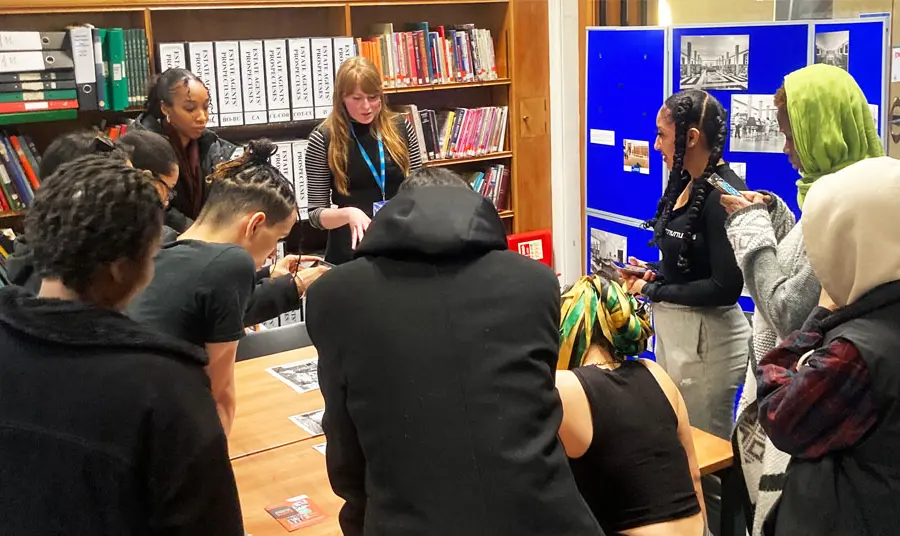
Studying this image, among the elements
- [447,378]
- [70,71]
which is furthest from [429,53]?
[447,378]

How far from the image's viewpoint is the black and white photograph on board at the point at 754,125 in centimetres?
388

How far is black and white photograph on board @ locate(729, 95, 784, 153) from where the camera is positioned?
3.88m

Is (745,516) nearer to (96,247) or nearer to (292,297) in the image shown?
(292,297)

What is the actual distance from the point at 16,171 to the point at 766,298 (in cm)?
307

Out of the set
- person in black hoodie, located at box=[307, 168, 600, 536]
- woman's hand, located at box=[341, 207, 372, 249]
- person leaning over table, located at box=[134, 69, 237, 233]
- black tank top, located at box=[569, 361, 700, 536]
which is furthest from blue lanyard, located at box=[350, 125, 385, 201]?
person in black hoodie, located at box=[307, 168, 600, 536]

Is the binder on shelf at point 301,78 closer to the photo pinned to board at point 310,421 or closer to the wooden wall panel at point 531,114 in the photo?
the wooden wall panel at point 531,114

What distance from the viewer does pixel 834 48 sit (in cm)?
364

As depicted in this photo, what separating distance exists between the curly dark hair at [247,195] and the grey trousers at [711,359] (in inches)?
53.2

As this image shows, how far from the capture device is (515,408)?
4.66 feet

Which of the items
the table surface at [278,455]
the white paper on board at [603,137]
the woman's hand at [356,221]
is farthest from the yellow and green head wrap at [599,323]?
the white paper on board at [603,137]

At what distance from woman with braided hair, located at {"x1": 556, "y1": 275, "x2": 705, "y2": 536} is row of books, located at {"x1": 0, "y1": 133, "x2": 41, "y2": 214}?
292 cm

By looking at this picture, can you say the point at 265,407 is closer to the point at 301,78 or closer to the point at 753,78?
the point at 301,78

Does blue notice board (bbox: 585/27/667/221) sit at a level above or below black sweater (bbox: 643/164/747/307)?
above

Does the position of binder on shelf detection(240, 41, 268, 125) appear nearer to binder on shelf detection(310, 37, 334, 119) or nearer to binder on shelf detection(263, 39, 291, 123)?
binder on shelf detection(263, 39, 291, 123)
